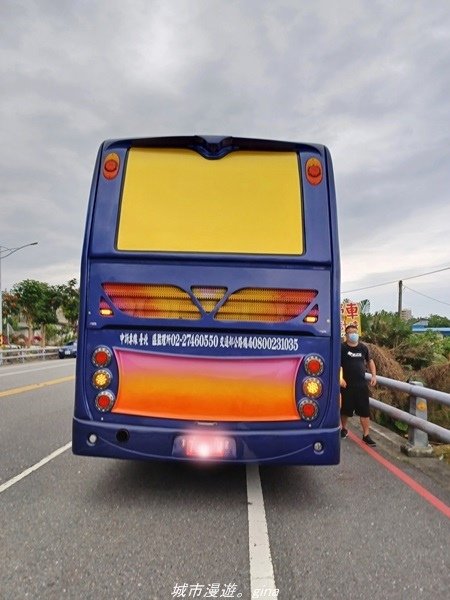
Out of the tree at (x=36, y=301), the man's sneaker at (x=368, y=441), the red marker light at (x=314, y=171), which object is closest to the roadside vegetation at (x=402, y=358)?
the man's sneaker at (x=368, y=441)

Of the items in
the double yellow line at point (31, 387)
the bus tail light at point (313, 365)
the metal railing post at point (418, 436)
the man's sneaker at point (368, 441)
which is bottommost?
the double yellow line at point (31, 387)

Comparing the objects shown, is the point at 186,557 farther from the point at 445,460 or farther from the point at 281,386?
the point at 445,460

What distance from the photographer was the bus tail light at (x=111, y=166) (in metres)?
4.69

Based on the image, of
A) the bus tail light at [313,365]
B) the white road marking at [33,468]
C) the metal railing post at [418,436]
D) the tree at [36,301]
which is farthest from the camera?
the tree at [36,301]

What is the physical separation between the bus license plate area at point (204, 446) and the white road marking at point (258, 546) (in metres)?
0.58

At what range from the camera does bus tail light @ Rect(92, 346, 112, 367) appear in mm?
4414

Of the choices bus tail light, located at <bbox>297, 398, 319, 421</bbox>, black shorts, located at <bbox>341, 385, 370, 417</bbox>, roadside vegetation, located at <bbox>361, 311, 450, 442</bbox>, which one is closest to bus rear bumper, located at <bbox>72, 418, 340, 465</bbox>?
bus tail light, located at <bbox>297, 398, 319, 421</bbox>

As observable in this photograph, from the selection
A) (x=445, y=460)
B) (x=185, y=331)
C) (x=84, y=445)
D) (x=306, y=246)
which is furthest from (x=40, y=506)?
(x=445, y=460)

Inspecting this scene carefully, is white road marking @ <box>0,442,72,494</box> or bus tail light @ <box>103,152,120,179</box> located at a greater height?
bus tail light @ <box>103,152,120,179</box>

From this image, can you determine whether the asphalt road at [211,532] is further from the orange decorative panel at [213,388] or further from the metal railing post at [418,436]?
the orange decorative panel at [213,388]

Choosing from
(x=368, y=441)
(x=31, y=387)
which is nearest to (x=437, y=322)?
(x=31, y=387)

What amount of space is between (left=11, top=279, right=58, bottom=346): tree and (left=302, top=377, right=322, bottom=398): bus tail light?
47188 mm

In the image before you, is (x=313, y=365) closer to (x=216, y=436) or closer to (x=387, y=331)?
(x=216, y=436)

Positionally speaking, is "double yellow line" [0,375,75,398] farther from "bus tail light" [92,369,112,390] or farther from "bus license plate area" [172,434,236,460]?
"bus license plate area" [172,434,236,460]
